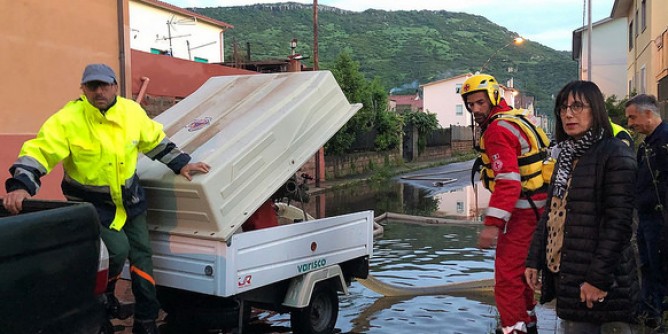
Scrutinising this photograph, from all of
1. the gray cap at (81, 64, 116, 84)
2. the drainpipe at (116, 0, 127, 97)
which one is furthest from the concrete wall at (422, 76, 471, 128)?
the gray cap at (81, 64, 116, 84)

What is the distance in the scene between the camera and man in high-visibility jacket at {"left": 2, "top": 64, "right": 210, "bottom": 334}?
3.83 m

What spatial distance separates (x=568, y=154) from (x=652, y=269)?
2480mm

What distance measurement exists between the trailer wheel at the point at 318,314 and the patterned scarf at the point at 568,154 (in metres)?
2.45

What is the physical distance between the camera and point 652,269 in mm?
5031

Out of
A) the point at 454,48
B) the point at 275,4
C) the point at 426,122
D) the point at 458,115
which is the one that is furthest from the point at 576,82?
the point at 454,48

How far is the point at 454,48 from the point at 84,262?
105696mm

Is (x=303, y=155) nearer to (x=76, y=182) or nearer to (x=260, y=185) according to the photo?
(x=260, y=185)

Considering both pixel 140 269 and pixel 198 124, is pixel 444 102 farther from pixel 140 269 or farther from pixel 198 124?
pixel 140 269

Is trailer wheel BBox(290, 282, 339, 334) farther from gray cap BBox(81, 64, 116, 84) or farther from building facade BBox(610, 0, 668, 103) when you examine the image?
building facade BBox(610, 0, 668, 103)

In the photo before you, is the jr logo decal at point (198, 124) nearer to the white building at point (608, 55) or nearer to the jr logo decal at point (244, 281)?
the jr logo decal at point (244, 281)

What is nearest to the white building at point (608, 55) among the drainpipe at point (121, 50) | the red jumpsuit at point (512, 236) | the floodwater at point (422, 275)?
the floodwater at point (422, 275)

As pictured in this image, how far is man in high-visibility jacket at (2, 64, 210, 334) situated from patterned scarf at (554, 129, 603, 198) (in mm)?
2316

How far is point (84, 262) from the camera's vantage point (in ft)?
9.07

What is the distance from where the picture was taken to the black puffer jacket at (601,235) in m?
2.89
